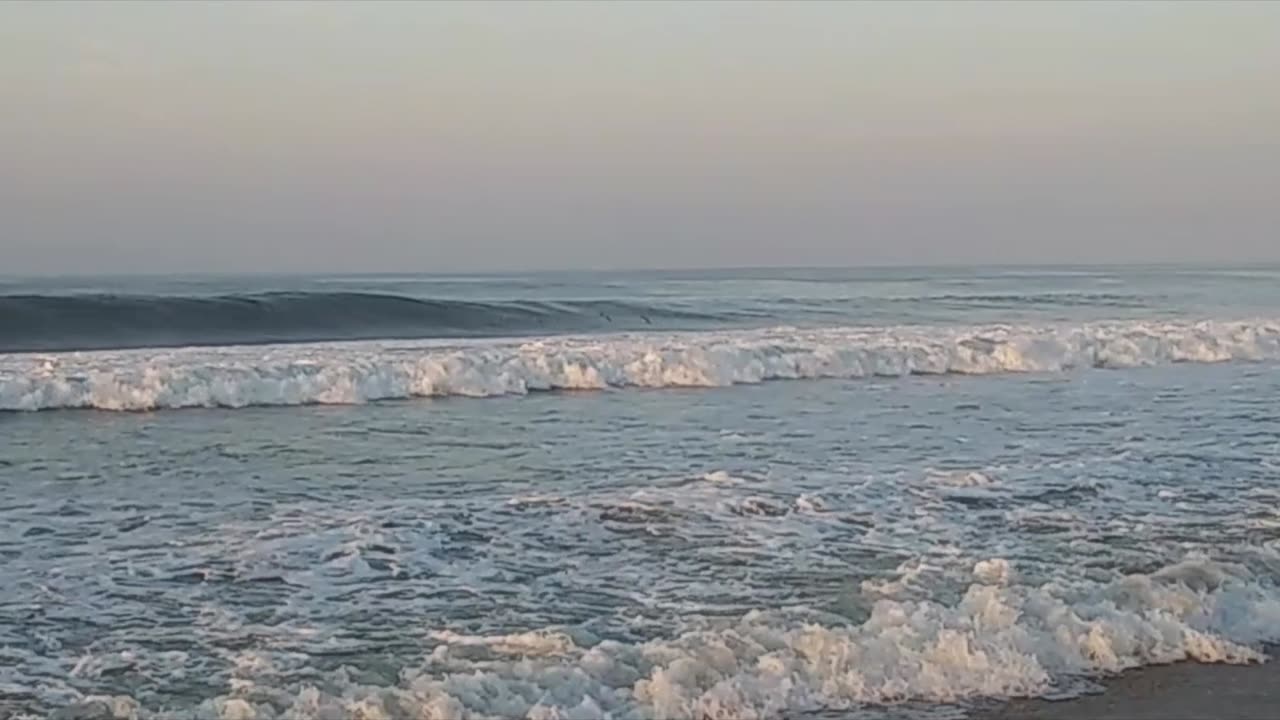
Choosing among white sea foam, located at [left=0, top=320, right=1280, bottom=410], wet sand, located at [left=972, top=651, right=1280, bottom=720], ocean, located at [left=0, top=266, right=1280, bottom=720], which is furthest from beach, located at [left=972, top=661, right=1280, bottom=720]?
white sea foam, located at [left=0, top=320, right=1280, bottom=410]

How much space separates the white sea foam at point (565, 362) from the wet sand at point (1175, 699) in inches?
500

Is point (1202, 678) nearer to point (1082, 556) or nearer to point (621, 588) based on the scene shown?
point (1082, 556)

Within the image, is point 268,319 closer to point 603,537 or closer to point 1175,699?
point 603,537

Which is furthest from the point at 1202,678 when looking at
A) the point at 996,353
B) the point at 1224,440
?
the point at 996,353

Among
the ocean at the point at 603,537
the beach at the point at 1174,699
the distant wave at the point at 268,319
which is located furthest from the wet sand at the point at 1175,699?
the distant wave at the point at 268,319

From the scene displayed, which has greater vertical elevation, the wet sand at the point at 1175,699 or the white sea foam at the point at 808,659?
the white sea foam at the point at 808,659

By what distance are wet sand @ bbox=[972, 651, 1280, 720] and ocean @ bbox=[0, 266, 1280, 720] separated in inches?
6.1

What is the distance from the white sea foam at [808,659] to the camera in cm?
508

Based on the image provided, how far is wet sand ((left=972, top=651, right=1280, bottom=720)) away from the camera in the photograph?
16.7 feet

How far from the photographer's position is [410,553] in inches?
301

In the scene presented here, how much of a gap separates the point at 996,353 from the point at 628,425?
9.80 metres

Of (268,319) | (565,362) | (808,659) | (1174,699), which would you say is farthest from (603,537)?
(268,319)

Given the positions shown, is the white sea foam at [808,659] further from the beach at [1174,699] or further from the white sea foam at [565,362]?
the white sea foam at [565,362]

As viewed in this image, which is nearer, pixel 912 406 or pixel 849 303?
pixel 912 406
